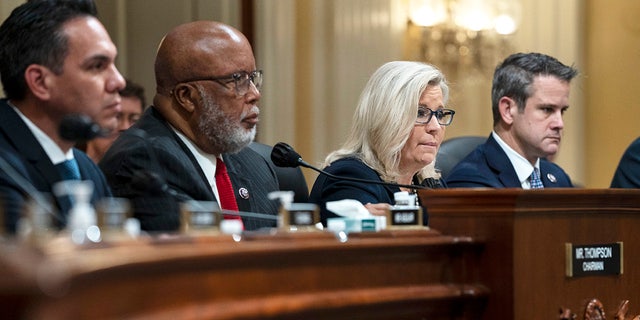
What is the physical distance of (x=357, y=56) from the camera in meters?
6.66

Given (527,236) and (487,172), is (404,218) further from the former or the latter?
(487,172)

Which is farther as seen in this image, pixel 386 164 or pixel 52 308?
pixel 386 164

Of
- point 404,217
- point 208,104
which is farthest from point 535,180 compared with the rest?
point 404,217

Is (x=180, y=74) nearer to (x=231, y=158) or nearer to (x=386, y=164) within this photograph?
(x=231, y=158)

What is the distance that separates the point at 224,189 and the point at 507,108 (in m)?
1.76

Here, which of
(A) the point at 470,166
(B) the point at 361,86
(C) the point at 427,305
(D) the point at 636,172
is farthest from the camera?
(B) the point at 361,86

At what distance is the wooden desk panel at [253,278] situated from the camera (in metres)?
1.38

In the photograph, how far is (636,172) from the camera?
5.07 meters

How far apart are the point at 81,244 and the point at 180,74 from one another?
1.90 metres

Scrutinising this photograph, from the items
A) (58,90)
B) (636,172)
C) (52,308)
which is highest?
(58,90)

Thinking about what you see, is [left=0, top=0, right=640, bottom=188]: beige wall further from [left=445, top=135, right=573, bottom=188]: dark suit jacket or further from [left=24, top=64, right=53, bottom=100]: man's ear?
[left=24, top=64, right=53, bottom=100]: man's ear

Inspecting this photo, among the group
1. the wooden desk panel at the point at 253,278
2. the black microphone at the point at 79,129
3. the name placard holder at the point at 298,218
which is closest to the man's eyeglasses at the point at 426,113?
the wooden desk panel at the point at 253,278

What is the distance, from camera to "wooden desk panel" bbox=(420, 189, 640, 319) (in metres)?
2.70

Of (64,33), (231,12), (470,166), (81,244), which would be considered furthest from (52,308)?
(231,12)
